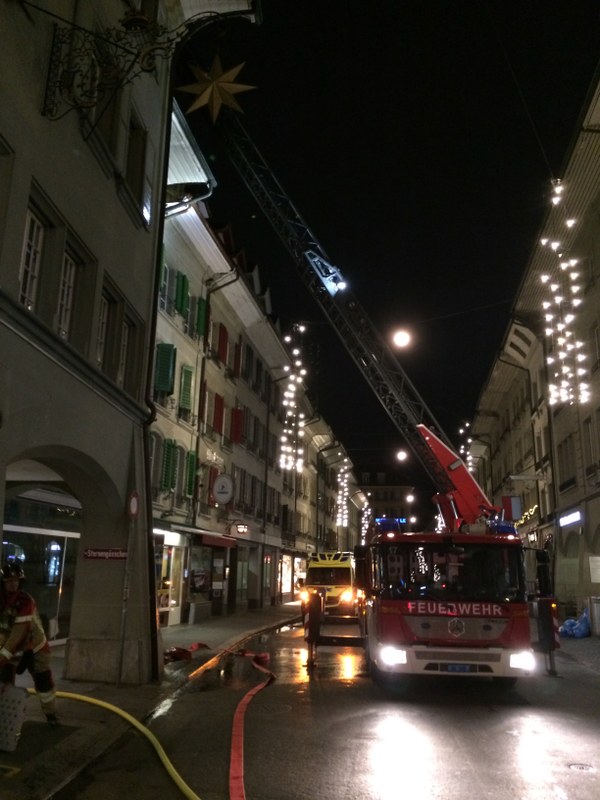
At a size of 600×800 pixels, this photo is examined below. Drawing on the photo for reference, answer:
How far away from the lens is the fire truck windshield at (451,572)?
37.0ft

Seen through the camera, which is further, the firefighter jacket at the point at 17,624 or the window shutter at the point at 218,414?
the window shutter at the point at 218,414

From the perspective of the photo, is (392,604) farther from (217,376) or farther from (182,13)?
(217,376)

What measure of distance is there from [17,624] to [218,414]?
2053cm

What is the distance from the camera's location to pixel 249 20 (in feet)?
46.9

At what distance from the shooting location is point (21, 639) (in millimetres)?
7383

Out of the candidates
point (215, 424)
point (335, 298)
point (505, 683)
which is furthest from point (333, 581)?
point (505, 683)

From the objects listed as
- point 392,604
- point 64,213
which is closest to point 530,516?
point 392,604

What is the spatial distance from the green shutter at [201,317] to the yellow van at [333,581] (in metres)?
9.61

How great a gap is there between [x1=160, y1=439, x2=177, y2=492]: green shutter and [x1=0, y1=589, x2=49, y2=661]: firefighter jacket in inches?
541

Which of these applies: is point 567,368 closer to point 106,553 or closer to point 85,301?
point 106,553

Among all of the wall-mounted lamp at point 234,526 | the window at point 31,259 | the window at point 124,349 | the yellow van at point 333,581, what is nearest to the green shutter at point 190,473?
the wall-mounted lamp at point 234,526

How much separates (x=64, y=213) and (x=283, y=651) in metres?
12.6

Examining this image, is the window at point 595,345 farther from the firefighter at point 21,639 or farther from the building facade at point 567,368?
the firefighter at point 21,639

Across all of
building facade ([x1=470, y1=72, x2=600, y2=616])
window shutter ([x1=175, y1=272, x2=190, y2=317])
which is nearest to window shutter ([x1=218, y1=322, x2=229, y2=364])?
window shutter ([x1=175, y1=272, x2=190, y2=317])
